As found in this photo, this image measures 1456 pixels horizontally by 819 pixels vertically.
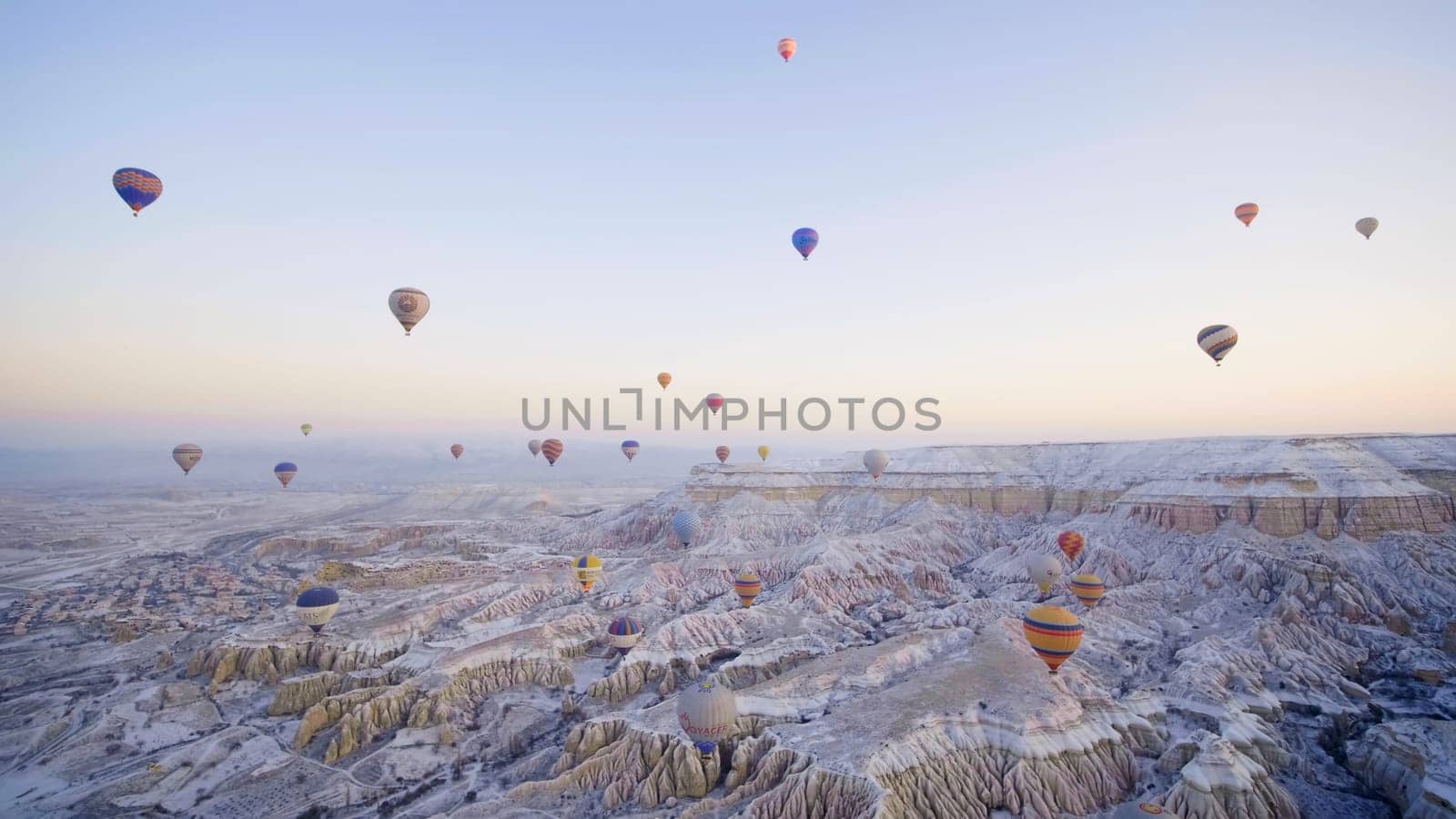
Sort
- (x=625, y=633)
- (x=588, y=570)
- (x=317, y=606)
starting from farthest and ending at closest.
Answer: (x=588, y=570), (x=317, y=606), (x=625, y=633)

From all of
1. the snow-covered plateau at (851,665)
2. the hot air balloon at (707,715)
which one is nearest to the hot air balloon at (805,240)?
the snow-covered plateau at (851,665)

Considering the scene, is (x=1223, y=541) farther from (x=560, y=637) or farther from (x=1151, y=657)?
(x=560, y=637)

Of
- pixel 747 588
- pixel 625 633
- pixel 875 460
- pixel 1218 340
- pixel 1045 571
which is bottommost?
pixel 625 633

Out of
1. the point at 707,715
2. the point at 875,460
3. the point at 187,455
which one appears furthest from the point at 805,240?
the point at 187,455

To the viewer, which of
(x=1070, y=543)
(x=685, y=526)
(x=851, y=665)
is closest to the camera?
(x=851, y=665)

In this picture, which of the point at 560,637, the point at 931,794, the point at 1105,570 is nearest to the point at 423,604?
the point at 560,637

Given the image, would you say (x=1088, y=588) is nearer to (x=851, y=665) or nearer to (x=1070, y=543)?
(x=1070, y=543)
